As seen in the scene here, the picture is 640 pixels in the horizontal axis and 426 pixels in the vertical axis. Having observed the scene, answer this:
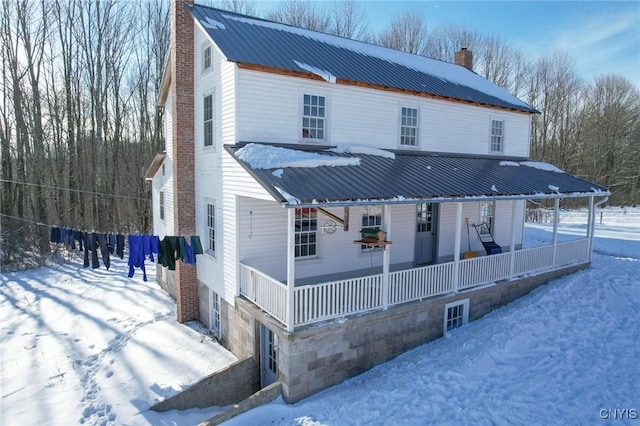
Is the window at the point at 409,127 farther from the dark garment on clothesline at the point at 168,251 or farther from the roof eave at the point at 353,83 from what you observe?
the dark garment on clothesline at the point at 168,251

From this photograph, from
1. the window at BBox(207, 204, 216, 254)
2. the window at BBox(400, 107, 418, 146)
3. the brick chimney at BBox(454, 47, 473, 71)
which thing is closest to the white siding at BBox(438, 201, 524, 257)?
the window at BBox(400, 107, 418, 146)

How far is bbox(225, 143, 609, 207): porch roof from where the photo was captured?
7.69 m

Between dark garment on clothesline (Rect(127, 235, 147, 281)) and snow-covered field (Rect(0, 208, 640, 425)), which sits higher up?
dark garment on clothesline (Rect(127, 235, 147, 281))

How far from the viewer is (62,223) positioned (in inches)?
954

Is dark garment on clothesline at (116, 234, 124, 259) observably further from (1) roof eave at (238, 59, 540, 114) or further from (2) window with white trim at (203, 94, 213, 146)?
(1) roof eave at (238, 59, 540, 114)

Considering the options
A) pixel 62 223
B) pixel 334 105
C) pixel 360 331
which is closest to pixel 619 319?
pixel 360 331

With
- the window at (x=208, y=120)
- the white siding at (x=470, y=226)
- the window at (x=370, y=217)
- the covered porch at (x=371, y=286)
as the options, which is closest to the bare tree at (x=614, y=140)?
the white siding at (x=470, y=226)

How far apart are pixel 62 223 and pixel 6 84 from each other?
8873mm

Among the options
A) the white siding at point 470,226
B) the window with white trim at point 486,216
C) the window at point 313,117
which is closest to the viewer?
the window at point 313,117

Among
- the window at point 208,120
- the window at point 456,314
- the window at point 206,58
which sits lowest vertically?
the window at point 456,314

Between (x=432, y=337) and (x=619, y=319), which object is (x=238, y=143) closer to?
(x=432, y=337)

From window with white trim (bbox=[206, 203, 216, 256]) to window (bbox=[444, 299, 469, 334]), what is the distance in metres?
6.65

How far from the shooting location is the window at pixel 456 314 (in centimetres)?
997

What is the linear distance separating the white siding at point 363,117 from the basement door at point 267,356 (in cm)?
474
